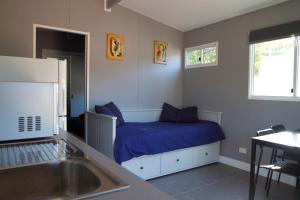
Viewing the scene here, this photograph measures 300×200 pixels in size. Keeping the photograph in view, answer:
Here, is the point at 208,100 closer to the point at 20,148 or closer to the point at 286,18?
the point at 286,18

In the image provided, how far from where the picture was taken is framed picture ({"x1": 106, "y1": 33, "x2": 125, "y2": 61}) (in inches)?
147

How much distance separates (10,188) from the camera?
943 mm

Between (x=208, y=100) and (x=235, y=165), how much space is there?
1.18m

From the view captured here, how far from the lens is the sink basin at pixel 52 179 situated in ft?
3.01

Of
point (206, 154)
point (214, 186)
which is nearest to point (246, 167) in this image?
point (206, 154)

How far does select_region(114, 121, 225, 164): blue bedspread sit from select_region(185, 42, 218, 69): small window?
3.63ft

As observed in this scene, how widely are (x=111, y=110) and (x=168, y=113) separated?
1202 millimetres

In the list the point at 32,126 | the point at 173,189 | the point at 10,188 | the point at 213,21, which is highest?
the point at 213,21

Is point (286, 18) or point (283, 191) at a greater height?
point (286, 18)

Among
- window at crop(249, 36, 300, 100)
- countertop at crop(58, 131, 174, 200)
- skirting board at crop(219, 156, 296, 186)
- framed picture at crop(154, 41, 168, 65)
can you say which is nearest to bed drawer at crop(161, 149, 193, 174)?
skirting board at crop(219, 156, 296, 186)

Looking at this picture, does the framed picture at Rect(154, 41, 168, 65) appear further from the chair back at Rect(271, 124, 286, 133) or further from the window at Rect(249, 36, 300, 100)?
the chair back at Rect(271, 124, 286, 133)

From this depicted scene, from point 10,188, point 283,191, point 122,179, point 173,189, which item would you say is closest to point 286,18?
point 283,191

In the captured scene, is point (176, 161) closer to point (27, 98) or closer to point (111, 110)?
point (111, 110)

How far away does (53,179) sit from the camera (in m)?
1.03
